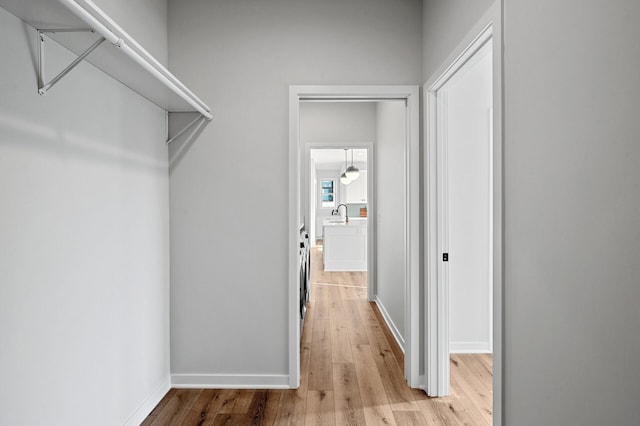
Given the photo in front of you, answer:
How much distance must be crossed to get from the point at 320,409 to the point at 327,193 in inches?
465

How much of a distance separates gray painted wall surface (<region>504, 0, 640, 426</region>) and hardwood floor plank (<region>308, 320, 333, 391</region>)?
1.44 meters

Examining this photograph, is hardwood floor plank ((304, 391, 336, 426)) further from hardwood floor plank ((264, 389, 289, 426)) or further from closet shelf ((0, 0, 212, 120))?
closet shelf ((0, 0, 212, 120))

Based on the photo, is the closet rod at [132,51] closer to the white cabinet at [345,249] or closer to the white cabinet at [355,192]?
the white cabinet at [345,249]

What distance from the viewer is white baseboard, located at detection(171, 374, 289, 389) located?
2588 millimetres

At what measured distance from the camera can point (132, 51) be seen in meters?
1.43

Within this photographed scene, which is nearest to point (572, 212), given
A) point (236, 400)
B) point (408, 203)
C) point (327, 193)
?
point (408, 203)

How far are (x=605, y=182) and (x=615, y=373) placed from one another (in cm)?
49

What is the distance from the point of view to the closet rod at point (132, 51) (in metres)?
1.12

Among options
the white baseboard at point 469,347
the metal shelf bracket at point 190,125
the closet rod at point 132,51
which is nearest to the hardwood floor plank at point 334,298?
the white baseboard at point 469,347

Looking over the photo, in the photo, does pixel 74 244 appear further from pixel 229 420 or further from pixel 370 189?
pixel 370 189

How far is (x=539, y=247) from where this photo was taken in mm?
1277

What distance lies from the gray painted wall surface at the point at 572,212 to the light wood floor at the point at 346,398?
0.94 meters

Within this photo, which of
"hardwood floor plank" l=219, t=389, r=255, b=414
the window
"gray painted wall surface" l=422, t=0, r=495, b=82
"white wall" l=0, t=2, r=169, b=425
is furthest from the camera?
the window

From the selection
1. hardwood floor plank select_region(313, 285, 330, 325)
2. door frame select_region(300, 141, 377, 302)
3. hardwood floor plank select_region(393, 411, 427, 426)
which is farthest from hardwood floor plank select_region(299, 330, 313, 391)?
door frame select_region(300, 141, 377, 302)
